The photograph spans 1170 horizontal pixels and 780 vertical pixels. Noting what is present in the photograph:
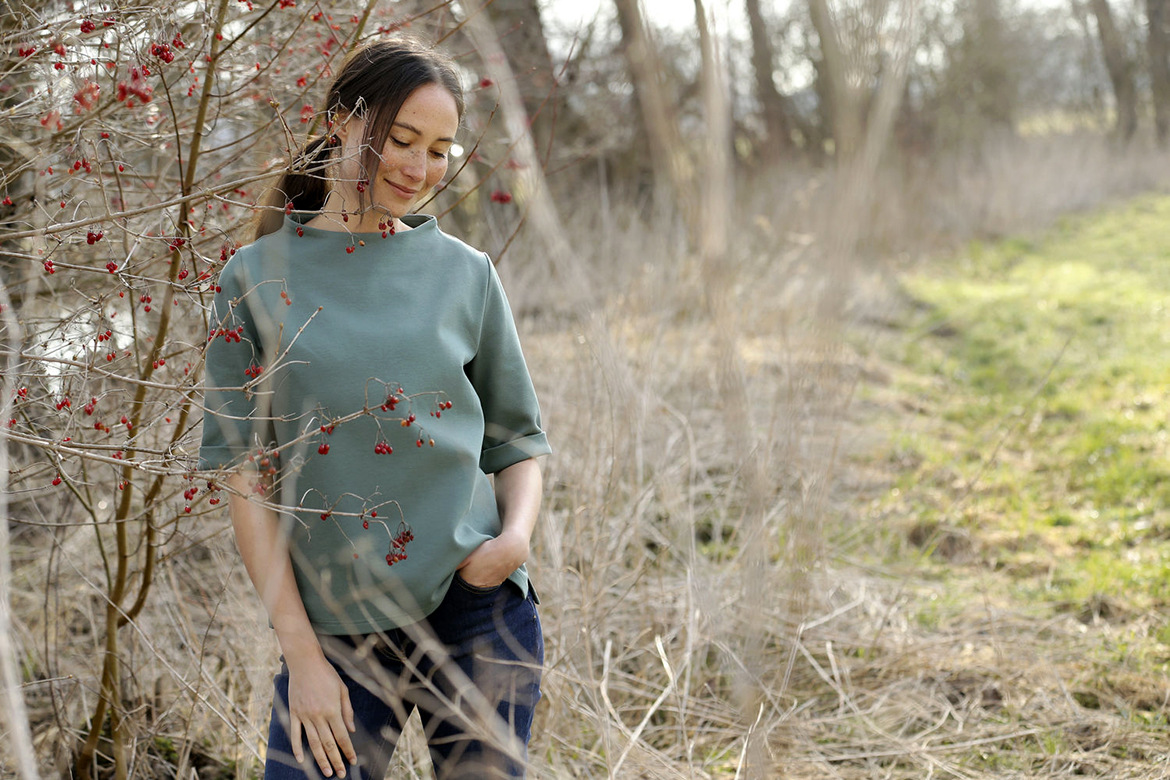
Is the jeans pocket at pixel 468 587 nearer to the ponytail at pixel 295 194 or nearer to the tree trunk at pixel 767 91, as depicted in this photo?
the ponytail at pixel 295 194

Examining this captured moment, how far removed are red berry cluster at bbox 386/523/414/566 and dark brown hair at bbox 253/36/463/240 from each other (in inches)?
18.9

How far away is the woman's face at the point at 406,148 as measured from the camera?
1.39 meters

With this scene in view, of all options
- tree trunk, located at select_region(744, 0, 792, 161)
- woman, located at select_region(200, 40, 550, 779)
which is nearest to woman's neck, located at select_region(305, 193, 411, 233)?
woman, located at select_region(200, 40, 550, 779)

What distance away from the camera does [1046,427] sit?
5.05 m

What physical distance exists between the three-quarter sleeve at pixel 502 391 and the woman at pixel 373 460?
0.04 metres

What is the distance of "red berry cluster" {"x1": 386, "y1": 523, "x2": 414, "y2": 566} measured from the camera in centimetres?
131

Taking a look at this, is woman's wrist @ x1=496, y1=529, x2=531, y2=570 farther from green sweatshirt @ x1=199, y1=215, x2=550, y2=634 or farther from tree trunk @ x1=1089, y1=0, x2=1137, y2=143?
tree trunk @ x1=1089, y1=0, x2=1137, y2=143

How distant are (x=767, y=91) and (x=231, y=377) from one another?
453 inches

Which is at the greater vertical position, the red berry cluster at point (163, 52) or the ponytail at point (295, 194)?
the red berry cluster at point (163, 52)

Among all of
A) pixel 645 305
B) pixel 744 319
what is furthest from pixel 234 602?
pixel 744 319

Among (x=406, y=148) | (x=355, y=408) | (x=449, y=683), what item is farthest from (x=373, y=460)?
(x=406, y=148)

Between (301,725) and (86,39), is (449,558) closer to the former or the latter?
(301,725)

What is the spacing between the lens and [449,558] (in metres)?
1.35

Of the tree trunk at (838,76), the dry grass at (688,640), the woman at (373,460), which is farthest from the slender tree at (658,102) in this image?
the woman at (373,460)
